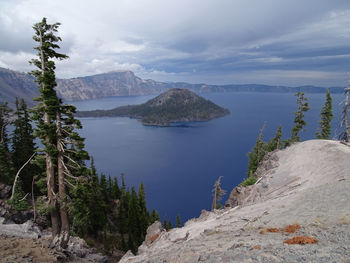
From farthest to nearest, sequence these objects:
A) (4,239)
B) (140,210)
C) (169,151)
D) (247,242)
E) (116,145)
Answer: (116,145)
(169,151)
(140,210)
(4,239)
(247,242)

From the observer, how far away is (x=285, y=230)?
9297mm

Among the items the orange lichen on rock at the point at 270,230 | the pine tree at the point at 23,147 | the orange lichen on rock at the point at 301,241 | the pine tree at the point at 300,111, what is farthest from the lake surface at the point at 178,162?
the orange lichen on rock at the point at 301,241

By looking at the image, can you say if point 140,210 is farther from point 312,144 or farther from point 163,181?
point 163,181

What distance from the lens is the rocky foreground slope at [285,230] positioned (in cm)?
721

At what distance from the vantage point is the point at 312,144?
25031 mm

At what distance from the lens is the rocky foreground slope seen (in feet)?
23.6

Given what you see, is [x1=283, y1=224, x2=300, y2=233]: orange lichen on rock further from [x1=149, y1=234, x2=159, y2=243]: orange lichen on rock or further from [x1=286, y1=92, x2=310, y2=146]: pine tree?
[x1=286, y1=92, x2=310, y2=146]: pine tree

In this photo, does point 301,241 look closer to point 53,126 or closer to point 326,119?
point 53,126

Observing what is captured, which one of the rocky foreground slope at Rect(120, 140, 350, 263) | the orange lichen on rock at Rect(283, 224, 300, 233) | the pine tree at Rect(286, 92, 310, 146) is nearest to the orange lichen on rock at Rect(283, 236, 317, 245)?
the rocky foreground slope at Rect(120, 140, 350, 263)

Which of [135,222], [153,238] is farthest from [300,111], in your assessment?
[135,222]

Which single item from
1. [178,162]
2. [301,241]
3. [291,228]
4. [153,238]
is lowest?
[178,162]

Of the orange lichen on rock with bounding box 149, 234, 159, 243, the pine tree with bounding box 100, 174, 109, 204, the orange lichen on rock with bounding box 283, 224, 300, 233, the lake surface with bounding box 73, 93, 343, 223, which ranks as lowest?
the lake surface with bounding box 73, 93, 343, 223

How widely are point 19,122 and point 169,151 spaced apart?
110315 mm

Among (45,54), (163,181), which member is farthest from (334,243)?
(163,181)
